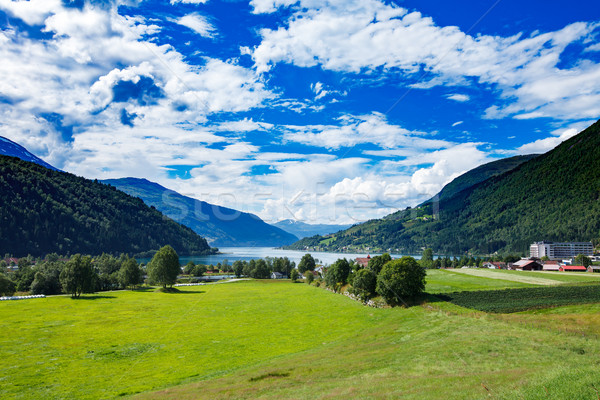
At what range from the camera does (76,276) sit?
295 ft

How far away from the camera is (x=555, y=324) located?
35.4m

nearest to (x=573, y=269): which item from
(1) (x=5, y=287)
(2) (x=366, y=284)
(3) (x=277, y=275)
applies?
(2) (x=366, y=284)

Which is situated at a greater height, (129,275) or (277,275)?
(129,275)

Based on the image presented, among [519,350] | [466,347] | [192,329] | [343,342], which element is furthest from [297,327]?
[519,350]

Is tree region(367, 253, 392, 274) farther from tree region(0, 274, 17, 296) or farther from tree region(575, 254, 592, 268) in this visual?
tree region(575, 254, 592, 268)

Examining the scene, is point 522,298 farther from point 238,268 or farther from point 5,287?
point 238,268

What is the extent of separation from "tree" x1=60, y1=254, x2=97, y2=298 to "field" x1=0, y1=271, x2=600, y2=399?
23931 millimetres

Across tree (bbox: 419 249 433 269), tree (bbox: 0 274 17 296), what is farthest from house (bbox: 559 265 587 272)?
tree (bbox: 0 274 17 296)

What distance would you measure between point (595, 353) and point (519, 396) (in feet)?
39.3

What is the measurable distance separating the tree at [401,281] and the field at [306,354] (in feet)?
18.2

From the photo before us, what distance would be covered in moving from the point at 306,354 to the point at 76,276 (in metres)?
81.9

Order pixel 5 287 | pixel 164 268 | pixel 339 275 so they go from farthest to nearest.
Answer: pixel 164 268
pixel 339 275
pixel 5 287

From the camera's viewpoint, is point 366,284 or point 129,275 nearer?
point 366,284

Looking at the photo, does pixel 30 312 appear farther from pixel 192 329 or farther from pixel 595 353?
pixel 595 353
